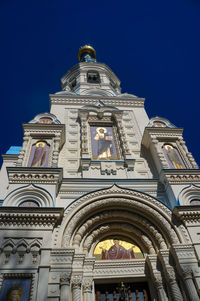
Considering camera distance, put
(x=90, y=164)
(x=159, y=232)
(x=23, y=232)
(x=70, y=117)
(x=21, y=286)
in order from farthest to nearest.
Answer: (x=70, y=117)
(x=90, y=164)
(x=159, y=232)
(x=23, y=232)
(x=21, y=286)

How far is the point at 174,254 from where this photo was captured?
22.1 feet

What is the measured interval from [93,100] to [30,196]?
8.44 meters

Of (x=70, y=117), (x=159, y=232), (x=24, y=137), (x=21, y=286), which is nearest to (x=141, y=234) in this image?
(x=159, y=232)

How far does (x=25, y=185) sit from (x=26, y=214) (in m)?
1.24

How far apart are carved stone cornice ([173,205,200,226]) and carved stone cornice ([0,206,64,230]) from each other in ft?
12.3

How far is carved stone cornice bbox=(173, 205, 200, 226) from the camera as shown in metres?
7.28

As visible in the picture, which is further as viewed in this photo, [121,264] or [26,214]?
[121,264]

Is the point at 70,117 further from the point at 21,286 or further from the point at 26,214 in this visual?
the point at 21,286

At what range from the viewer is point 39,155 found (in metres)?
9.20

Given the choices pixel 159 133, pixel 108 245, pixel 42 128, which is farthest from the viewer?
pixel 159 133

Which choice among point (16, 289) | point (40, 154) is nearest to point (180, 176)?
point (40, 154)

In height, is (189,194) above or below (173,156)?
below

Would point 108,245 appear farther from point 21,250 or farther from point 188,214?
point 21,250

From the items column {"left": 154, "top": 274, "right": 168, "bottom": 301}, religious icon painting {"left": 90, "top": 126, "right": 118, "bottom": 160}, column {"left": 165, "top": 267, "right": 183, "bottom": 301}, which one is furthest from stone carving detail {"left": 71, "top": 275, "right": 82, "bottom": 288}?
religious icon painting {"left": 90, "top": 126, "right": 118, "bottom": 160}
